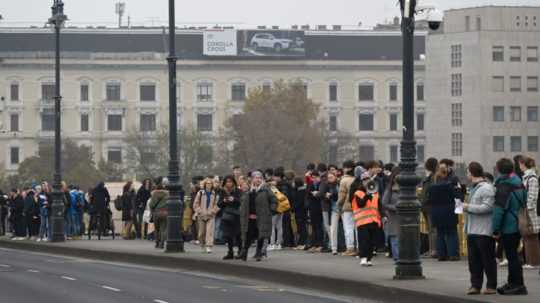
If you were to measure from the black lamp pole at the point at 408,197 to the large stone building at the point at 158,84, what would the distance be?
147m

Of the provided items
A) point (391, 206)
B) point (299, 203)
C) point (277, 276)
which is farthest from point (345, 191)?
point (299, 203)

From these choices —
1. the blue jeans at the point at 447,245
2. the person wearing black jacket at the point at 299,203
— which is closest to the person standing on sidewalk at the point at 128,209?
the person wearing black jacket at the point at 299,203

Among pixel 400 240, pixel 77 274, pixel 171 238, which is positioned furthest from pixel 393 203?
pixel 171 238

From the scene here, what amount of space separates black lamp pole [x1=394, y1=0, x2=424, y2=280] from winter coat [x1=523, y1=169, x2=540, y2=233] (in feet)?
6.18

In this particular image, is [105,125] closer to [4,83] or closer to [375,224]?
[4,83]

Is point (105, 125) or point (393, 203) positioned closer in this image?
point (393, 203)

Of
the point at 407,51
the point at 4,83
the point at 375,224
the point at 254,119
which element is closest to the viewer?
the point at 407,51

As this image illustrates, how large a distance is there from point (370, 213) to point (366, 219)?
20cm

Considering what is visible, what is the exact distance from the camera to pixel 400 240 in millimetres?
28344

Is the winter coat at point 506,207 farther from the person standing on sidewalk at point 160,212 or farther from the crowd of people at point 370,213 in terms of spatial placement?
the person standing on sidewalk at point 160,212

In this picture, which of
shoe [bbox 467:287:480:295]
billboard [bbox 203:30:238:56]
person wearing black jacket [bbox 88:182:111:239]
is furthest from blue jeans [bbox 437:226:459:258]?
billboard [bbox 203:30:238:56]

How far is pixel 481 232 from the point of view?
80.5ft

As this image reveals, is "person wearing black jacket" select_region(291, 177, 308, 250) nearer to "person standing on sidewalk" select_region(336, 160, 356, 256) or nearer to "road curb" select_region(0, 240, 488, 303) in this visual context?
"road curb" select_region(0, 240, 488, 303)

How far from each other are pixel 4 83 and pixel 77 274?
472 ft
